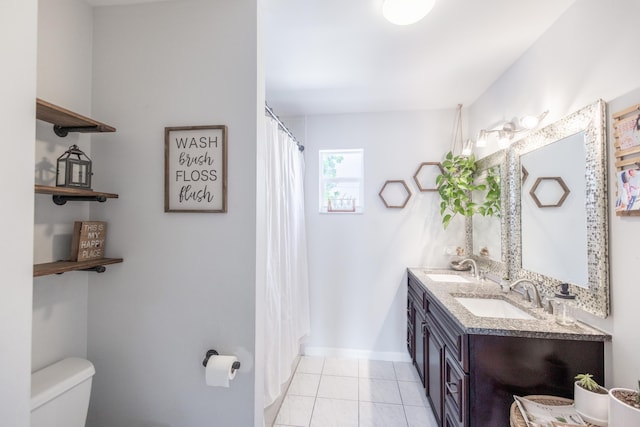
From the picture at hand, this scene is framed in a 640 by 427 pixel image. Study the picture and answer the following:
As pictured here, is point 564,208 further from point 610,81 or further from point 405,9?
point 405,9

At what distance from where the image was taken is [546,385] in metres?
1.24

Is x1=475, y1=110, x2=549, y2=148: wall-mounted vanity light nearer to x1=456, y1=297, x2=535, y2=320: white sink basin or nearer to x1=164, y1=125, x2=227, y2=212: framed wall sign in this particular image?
x1=456, y1=297, x2=535, y2=320: white sink basin

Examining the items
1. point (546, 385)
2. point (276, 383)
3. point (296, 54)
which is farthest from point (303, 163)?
point (546, 385)

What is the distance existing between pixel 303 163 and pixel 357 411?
220cm

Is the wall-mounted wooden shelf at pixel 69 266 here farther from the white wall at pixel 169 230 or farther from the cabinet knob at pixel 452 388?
the cabinet knob at pixel 452 388

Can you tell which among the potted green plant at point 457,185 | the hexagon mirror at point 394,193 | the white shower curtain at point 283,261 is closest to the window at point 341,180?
the hexagon mirror at point 394,193

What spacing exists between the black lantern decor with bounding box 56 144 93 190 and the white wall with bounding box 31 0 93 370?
8cm

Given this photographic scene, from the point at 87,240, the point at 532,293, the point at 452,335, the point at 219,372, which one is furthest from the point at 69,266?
the point at 532,293

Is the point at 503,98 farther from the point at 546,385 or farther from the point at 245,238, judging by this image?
the point at 245,238

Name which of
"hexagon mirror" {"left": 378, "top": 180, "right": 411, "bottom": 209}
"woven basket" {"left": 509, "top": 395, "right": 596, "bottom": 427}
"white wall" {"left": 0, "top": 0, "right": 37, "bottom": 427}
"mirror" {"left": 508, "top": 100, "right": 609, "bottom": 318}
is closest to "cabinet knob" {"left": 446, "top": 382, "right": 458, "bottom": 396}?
"woven basket" {"left": 509, "top": 395, "right": 596, "bottom": 427}

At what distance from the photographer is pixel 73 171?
3.85 ft

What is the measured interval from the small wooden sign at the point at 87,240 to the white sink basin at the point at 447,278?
2.28 m

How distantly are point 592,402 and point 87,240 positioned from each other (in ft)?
7.26

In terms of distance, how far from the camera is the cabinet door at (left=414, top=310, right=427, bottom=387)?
2.10 m
